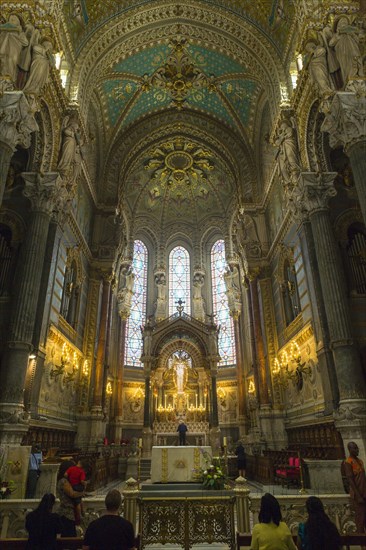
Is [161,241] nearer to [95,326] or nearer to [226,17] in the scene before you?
[95,326]

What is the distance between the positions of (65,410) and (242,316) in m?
14.7

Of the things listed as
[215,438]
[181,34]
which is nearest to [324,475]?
[215,438]

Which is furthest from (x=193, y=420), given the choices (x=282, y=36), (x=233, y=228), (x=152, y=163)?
(x=282, y=36)

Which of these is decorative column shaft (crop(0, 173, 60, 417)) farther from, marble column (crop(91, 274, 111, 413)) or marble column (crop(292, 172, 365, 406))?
marble column (crop(292, 172, 365, 406))

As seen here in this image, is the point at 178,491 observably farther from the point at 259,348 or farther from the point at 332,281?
the point at 259,348

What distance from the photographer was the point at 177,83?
72.2 feet

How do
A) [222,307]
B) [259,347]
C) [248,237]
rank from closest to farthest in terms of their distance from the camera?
[259,347] < [248,237] < [222,307]

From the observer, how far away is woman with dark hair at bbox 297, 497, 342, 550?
10.6 ft

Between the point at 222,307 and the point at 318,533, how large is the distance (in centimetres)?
2684

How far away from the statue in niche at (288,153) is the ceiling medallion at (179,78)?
8.30 metres

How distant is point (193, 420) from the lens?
24.1 meters

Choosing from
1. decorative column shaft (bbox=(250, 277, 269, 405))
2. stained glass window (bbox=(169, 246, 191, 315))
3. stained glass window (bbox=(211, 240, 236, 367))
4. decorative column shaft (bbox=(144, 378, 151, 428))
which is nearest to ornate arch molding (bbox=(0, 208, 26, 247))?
decorative column shaft (bbox=(250, 277, 269, 405))

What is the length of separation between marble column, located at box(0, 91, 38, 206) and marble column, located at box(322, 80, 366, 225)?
859cm

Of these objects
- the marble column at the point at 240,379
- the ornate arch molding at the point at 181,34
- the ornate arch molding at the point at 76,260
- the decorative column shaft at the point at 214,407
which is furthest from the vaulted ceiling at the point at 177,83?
the decorative column shaft at the point at 214,407
